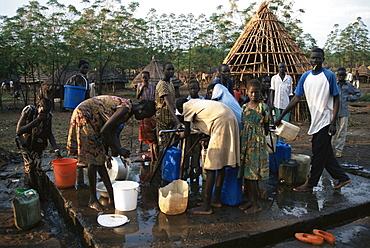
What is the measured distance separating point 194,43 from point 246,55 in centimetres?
2362

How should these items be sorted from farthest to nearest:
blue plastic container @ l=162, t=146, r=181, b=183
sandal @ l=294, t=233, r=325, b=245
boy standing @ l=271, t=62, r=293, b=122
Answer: boy standing @ l=271, t=62, r=293, b=122
blue plastic container @ l=162, t=146, r=181, b=183
sandal @ l=294, t=233, r=325, b=245

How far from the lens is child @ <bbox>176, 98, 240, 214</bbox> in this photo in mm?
3361

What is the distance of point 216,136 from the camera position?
11.1ft

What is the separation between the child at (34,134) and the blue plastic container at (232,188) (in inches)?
91.9

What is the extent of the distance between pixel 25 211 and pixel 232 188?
2.40 meters

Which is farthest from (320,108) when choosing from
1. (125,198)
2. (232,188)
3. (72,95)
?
(72,95)

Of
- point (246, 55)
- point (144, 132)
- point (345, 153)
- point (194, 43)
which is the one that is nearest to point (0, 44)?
point (246, 55)

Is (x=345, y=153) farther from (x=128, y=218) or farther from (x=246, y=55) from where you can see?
(x=246, y=55)

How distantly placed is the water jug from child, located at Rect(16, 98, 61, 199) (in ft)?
10.4

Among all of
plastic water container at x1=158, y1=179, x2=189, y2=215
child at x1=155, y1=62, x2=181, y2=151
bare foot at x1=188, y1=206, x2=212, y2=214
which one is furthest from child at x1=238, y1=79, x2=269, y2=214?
child at x1=155, y1=62, x2=181, y2=151

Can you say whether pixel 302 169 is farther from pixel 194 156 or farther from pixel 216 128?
pixel 216 128

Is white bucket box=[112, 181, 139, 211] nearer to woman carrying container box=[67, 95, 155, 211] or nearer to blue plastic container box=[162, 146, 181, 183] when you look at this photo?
woman carrying container box=[67, 95, 155, 211]

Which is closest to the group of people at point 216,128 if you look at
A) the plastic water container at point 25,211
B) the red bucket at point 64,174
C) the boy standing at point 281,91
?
the red bucket at point 64,174

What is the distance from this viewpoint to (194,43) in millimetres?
35906
